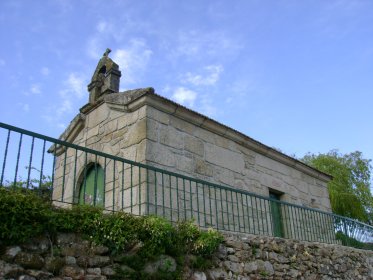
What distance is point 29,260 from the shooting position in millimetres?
3455

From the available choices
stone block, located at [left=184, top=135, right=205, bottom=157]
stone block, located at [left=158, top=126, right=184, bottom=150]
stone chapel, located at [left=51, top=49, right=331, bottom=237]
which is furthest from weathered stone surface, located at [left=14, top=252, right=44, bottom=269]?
stone block, located at [left=184, top=135, right=205, bottom=157]

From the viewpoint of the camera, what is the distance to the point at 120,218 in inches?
166

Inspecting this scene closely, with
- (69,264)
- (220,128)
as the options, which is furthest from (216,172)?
(69,264)

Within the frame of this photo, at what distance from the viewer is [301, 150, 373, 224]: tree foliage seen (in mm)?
17828

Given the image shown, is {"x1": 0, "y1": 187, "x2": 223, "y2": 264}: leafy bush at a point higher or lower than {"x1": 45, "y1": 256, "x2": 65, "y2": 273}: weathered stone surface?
higher

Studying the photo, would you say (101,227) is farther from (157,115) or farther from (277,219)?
(277,219)

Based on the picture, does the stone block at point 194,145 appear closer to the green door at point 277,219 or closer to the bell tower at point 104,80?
the bell tower at point 104,80

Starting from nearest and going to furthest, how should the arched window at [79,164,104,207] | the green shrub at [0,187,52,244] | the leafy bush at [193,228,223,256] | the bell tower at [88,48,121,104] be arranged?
1. the green shrub at [0,187,52,244]
2. the leafy bush at [193,228,223,256]
3. the arched window at [79,164,104,207]
4. the bell tower at [88,48,121,104]

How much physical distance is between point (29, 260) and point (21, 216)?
378 millimetres

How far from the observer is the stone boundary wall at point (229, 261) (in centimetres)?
348

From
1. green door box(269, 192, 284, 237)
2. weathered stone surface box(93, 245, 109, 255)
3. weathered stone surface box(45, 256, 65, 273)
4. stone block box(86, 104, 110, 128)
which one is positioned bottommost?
weathered stone surface box(45, 256, 65, 273)

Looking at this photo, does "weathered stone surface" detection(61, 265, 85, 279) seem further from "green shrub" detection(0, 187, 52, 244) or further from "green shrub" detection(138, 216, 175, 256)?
"green shrub" detection(138, 216, 175, 256)

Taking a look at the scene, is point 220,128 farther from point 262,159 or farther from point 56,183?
point 56,183

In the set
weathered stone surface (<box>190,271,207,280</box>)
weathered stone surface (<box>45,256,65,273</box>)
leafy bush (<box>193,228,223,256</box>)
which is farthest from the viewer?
leafy bush (<box>193,228,223,256</box>)
